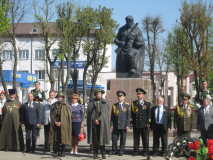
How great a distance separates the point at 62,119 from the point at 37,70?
48977mm

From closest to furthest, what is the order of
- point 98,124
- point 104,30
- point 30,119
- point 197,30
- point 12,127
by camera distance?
point 98,124 → point 30,119 → point 12,127 → point 197,30 → point 104,30

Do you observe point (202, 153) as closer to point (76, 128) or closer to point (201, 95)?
point (76, 128)

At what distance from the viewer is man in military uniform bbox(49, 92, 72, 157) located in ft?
34.1

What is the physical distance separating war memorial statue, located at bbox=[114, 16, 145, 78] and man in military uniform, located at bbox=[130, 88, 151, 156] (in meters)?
2.90

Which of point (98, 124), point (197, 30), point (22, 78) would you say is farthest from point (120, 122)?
point (22, 78)

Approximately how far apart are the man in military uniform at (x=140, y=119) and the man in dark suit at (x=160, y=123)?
21 centimetres

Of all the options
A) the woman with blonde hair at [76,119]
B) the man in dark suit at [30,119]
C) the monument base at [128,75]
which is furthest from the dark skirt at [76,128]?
the monument base at [128,75]

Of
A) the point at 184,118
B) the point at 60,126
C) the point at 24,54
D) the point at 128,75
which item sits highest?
the point at 24,54

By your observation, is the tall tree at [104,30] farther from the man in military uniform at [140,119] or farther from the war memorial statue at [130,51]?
the man in military uniform at [140,119]

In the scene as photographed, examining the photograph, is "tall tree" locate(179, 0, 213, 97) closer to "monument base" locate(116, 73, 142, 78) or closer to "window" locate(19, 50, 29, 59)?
"monument base" locate(116, 73, 142, 78)

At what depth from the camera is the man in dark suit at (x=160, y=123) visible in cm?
1045

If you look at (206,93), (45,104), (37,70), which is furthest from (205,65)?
(37,70)

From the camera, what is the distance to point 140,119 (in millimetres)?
10594

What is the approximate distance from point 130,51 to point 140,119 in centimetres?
369
